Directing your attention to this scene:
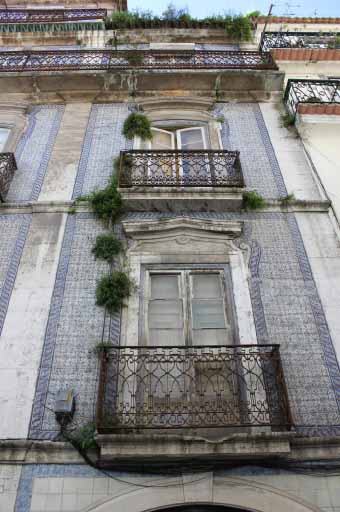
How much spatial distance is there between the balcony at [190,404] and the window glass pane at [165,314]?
46 cm

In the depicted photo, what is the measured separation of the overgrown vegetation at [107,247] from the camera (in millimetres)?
6477

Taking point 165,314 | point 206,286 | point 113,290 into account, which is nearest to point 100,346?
point 113,290

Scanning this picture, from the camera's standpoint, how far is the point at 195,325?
5.90m

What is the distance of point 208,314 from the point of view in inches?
237

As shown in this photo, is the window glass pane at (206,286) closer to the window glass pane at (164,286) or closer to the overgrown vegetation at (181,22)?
the window glass pane at (164,286)

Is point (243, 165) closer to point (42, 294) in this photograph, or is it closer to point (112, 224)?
point (112, 224)

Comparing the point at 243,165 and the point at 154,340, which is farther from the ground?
the point at 243,165

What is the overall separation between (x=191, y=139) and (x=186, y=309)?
4.17 m

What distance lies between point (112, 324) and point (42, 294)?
1035 millimetres

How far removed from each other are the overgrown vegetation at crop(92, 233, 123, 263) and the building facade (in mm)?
51

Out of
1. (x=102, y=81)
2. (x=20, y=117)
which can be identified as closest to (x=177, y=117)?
(x=102, y=81)

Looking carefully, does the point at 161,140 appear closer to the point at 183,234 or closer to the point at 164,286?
the point at 183,234

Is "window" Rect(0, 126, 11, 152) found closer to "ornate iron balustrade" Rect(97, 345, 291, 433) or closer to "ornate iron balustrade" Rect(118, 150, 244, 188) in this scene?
"ornate iron balustrade" Rect(118, 150, 244, 188)

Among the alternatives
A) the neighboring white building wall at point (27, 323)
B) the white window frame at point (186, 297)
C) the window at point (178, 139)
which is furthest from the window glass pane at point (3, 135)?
the white window frame at point (186, 297)
